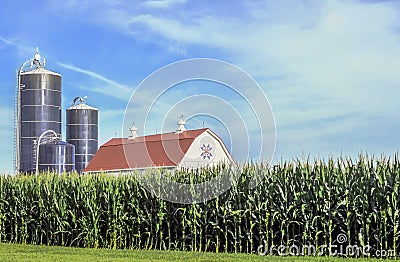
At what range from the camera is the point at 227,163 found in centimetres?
1577

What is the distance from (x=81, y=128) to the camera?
1596 inches

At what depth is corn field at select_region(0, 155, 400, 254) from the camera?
13.4 m

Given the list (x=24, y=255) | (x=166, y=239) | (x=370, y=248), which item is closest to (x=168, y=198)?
(x=166, y=239)

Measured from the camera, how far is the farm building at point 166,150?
33638 mm

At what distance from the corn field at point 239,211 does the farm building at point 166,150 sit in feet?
41.5

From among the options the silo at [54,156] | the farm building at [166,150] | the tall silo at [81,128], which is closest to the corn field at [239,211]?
the farm building at [166,150]

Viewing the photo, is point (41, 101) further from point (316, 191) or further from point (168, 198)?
point (316, 191)

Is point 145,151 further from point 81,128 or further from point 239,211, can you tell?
point 239,211

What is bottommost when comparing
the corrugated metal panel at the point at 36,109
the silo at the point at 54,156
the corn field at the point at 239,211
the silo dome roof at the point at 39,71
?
the corn field at the point at 239,211

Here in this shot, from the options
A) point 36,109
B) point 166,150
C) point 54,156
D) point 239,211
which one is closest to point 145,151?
point 54,156

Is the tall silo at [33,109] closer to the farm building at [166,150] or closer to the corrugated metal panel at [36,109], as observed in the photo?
the corrugated metal panel at [36,109]

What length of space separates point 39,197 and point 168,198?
4932 mm

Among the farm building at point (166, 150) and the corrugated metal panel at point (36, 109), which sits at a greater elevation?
the corrugated metal panel at point (36, 109)

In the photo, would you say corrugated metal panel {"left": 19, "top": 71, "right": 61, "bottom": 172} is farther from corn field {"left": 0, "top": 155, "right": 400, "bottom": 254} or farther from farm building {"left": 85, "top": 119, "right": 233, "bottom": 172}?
corn field {"left": 0, "top": 155, "right": 400, "bottom": 254}
